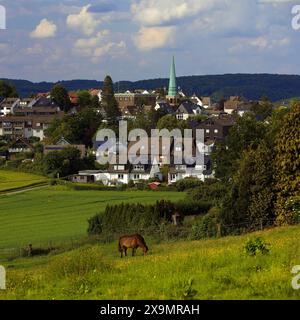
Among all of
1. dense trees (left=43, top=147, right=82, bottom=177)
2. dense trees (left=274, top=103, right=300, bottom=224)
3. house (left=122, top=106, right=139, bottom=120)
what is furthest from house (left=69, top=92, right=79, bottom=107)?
dense trees (left=274, top=103, right=300, bottom=224)

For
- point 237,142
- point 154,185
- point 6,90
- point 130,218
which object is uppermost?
point 6,90

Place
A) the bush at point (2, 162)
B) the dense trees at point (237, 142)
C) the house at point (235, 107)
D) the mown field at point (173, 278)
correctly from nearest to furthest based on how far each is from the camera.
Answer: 1. the mown field at point (173, 278)
2. the dense trees at point (237, 142)
3. the bush at point (2, 162)
4. the house at point (235, 107)

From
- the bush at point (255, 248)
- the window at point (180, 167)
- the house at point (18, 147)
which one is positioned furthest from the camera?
the house at point (18, 147)

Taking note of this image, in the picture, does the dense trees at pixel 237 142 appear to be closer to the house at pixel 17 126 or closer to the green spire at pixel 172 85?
the house at pixel 17 126

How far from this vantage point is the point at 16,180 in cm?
6888

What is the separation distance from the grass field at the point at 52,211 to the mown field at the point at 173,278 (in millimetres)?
19277

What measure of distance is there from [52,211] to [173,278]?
38042mm

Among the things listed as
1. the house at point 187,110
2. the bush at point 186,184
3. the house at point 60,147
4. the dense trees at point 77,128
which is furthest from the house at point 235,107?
the bush at point 186,184

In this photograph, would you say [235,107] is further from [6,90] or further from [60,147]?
[60,147]

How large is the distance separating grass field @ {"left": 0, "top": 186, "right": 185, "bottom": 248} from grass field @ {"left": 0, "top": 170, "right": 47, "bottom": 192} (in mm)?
3088

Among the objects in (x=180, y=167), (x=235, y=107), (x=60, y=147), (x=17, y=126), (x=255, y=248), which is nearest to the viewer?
(x=255, y=248)

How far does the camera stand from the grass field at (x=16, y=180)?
64125 mm

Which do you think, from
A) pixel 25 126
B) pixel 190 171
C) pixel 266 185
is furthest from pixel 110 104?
pixel 266 185
